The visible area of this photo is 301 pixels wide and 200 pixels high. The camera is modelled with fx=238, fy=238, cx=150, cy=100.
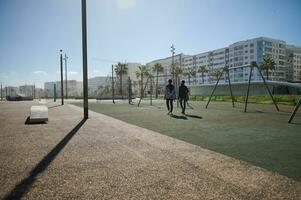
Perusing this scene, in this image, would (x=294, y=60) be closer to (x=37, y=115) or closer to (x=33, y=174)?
(x=37, y=115)

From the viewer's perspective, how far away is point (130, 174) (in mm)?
3986

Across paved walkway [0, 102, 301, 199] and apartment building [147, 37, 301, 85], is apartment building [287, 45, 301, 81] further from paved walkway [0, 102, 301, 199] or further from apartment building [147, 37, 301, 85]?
paved walkway [0, 102, 301, 199]

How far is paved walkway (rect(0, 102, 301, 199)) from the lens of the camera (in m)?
3.22

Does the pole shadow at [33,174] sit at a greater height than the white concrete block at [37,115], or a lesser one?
lesser

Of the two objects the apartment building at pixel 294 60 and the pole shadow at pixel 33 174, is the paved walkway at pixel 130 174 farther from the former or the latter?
the apartment building at pixel 294 60

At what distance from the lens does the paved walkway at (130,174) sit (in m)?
3.22

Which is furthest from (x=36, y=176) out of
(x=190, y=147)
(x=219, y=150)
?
(x=219, y=150)

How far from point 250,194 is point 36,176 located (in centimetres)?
328

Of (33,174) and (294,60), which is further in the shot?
(294,60)

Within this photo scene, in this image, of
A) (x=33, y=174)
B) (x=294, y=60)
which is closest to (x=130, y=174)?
(x=33, y=174)

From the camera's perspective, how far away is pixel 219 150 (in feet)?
18.4

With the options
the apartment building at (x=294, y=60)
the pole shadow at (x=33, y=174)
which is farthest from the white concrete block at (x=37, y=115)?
the apartment building at (x=294, y=60)

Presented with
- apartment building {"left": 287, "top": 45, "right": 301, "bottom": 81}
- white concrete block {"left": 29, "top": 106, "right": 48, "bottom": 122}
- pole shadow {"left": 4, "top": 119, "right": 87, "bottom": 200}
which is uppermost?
→ apartment building {"left": 287, "top": 45, "right": 301, "bottom": 81}

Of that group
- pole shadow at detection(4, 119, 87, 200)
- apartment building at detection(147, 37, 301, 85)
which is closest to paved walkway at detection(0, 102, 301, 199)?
pole shadow at detection(4, 119, 87, 200)
